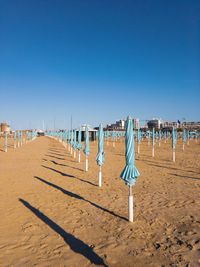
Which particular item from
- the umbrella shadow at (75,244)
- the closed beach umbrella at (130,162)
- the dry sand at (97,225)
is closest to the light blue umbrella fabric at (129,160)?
the closed beach umbrella at (130,162)

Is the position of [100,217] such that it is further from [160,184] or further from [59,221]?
[160,184]

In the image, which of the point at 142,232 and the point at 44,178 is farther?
the point at 44,178

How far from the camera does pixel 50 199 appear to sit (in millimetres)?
6883

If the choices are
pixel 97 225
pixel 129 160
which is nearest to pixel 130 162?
pixel 129 160

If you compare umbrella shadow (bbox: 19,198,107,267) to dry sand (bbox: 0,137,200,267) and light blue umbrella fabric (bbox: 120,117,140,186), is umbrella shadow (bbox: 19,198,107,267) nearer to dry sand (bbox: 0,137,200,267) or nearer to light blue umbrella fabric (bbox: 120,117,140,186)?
dry sand (bbox: 0,137,200,267)

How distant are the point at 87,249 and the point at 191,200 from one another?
13.6 ft

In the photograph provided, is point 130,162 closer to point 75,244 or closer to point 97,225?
point 97,225

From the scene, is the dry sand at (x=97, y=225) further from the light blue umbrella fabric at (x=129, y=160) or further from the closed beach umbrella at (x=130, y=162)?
the light blue umbrella fabric at (x=129, y=160)

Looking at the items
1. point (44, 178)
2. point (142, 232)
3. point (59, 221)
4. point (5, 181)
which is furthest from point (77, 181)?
point (142, 232)

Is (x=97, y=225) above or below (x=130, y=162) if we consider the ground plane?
below

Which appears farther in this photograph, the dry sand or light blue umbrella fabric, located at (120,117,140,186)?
light blue umbrella fabric, located at (120,117,140,186)

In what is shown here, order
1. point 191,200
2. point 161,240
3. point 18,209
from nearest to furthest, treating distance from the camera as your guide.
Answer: point 161,240 → point 18,209 → point 191,200

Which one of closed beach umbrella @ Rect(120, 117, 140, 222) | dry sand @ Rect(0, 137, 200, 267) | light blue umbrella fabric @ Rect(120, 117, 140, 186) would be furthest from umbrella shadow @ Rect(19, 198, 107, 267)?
light blue umbrella fabric @ Rect(120, 117, 140, 186)

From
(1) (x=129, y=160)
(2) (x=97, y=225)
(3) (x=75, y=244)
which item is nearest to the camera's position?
(3) (x=75, y=244)
